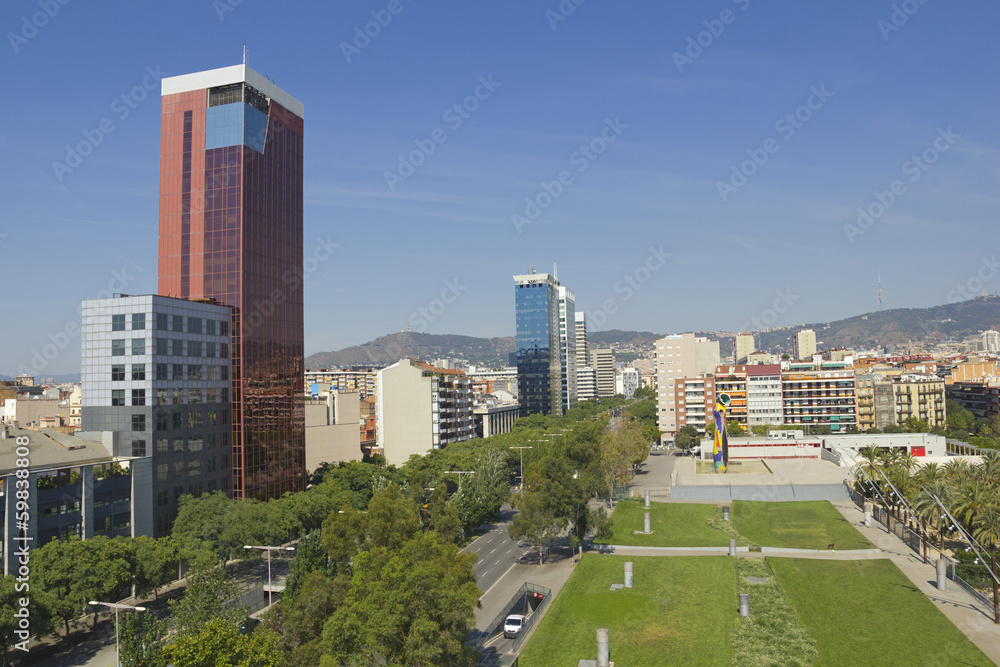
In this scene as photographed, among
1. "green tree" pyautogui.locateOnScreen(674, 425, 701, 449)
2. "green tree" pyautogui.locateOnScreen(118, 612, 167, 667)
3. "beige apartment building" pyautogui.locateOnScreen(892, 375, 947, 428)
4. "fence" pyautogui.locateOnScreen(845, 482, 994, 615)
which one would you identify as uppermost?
"beige apartment building" pyautogui.locateOnScreen(892, 375, 947, 428)

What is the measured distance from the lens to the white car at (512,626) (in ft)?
167

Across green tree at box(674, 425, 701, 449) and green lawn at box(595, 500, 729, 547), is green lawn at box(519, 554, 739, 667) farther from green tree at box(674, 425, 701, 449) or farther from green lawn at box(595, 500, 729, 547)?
green tree at box(674, 425, 701, 449)

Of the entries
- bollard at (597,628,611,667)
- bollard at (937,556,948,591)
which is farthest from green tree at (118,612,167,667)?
bollard at (937,556,948,591)

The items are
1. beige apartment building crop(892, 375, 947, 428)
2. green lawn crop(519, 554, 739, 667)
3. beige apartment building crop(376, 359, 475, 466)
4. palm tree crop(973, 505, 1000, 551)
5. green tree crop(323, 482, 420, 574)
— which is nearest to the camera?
green lawn crop(519, 554, 739, 667)

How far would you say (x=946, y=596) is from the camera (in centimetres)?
5647

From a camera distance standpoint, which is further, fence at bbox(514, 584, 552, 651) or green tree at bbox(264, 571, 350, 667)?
fence at bbox(514, 584, 552, 651)

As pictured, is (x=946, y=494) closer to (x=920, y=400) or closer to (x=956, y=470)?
(x=956, y=470)

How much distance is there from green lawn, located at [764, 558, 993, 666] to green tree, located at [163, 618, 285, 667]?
109 ft

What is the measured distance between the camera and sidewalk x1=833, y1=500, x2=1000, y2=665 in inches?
1865

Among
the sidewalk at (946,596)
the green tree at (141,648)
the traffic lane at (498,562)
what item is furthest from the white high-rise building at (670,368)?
the green tree at (141,648)

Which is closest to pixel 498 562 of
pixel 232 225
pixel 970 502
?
pixel 970 502

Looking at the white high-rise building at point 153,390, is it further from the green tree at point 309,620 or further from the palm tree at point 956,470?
the palm tree at point 956,470

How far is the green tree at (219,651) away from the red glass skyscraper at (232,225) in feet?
179

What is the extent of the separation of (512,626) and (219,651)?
24505 millimetres
